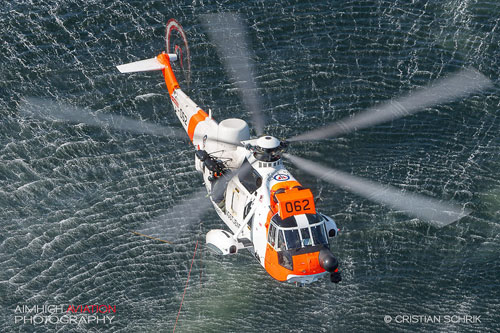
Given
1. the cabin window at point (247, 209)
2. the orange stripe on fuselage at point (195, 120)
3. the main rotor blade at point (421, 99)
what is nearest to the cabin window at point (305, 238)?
the cabin window at point (247, 209)

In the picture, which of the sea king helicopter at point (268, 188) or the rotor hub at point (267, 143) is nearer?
the sea king helicopter at point (268, 188)

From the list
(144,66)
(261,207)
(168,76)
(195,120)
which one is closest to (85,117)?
(144,66)

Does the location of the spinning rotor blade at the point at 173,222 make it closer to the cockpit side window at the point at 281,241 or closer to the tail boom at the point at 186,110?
the tail boom at the point at 186,110

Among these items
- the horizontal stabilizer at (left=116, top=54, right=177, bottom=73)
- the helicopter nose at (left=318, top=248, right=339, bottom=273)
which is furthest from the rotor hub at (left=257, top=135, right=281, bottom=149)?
the horizontal stabilizer at (left=116, top=54, right=177, bottom=73)

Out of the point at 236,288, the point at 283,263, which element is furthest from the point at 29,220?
the point at 283,263

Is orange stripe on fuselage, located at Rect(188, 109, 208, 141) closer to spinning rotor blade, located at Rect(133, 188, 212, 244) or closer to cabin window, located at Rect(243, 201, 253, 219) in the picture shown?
spinning rotor blade, located at Rect(133, 188, 212, 244)
